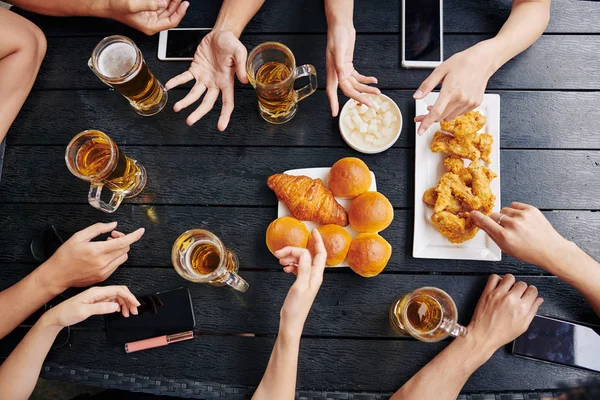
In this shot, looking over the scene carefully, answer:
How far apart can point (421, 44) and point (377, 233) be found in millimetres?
726

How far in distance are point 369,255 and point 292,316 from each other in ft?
1.01

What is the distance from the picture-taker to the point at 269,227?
1.34 meters

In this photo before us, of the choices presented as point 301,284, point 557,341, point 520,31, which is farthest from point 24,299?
point 520,31

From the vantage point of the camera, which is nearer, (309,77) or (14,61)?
(309,77)

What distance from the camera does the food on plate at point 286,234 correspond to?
4.18 ft

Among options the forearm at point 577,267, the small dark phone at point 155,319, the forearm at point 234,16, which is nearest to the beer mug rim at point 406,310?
the forearm at point 577,267

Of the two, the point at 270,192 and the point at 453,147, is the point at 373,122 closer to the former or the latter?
the point at 453,147

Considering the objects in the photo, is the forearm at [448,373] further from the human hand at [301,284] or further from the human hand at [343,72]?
the human hand at [343,72]

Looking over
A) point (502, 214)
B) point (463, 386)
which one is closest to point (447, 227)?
point (502, 214)

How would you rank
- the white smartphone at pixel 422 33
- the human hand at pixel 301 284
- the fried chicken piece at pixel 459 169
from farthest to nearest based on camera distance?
1. the white smartphone at pixel 422 33
2. the fried chicken piece at pixel 459 169
3. the human hand at pixel 301 284

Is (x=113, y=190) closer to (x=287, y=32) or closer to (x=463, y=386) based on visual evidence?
(x=287, y=32)

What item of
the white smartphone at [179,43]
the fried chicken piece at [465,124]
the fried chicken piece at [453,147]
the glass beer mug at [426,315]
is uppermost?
the fried chicken piece at [465,124]

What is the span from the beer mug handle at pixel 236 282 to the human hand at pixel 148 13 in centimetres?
96

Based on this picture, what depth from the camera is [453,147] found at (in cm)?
136
